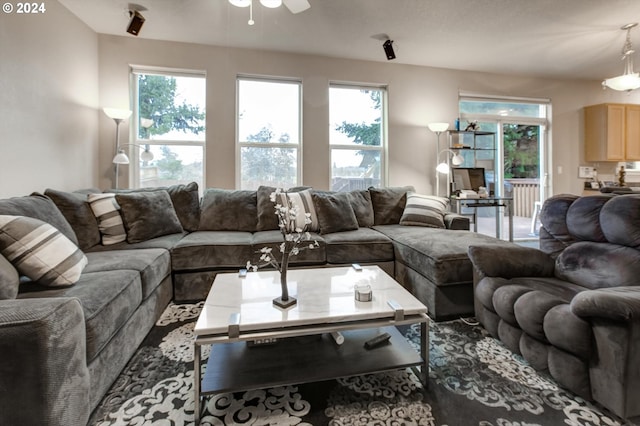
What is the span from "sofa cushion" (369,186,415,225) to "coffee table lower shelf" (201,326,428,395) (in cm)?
198

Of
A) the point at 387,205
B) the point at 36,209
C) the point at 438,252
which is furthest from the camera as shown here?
the point at 387,205

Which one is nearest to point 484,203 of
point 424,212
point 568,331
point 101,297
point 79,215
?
point 424,212

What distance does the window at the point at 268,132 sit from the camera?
13.0 ft

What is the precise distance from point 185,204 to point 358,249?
1.82 meters

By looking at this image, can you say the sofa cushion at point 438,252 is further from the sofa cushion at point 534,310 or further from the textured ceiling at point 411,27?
the textured ceiling at point 411,27

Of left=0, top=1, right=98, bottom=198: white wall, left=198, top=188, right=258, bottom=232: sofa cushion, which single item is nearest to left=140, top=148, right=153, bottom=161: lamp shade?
left=0, top=1, right=98, bottom=198: white wall

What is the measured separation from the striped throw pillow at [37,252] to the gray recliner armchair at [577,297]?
232 cm

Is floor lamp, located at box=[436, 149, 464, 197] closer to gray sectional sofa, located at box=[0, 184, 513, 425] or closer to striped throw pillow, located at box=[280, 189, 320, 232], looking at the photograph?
gray sectional sofa, located at box=[0, 184, 513, 425]

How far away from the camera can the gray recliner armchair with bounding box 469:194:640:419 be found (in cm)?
123

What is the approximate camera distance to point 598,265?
1762 mm

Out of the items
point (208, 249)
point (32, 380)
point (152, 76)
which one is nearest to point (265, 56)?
point (152, 76)

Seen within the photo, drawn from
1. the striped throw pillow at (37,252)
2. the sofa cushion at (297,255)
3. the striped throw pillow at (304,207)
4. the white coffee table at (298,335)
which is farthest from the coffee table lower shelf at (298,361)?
the striped throw pillow at (304,207)

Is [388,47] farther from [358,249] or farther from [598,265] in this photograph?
[598,265]

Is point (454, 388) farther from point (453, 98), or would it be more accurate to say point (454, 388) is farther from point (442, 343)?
point (453, 98)
